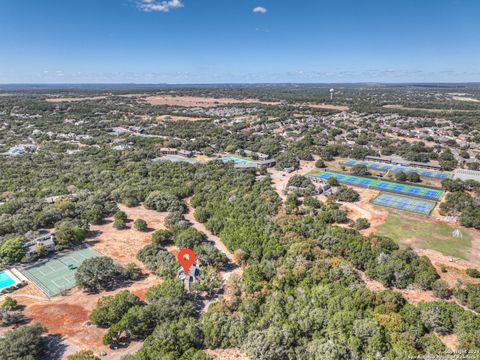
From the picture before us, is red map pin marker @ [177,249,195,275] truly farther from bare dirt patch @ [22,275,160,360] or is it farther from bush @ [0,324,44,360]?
bush @ [0,324,44,360]

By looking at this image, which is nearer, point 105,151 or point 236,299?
point 236,299

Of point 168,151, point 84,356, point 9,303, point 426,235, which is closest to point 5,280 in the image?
point 9,303

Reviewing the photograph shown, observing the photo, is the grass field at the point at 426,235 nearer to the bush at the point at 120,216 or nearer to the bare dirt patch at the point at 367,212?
the bare dirt patch at the point at 367,212

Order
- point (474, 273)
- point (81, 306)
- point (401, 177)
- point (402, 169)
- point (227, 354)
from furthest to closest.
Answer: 1. point (402, 169)
2. point (401, 177)
3. point (474, 273)
4. point (81, 306)
5. point (227, 354)

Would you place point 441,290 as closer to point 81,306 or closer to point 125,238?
point 81,306

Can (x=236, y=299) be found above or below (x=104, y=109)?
below

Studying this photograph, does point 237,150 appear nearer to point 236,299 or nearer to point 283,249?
point 283,249

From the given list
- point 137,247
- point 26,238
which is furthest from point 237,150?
point 26,238
